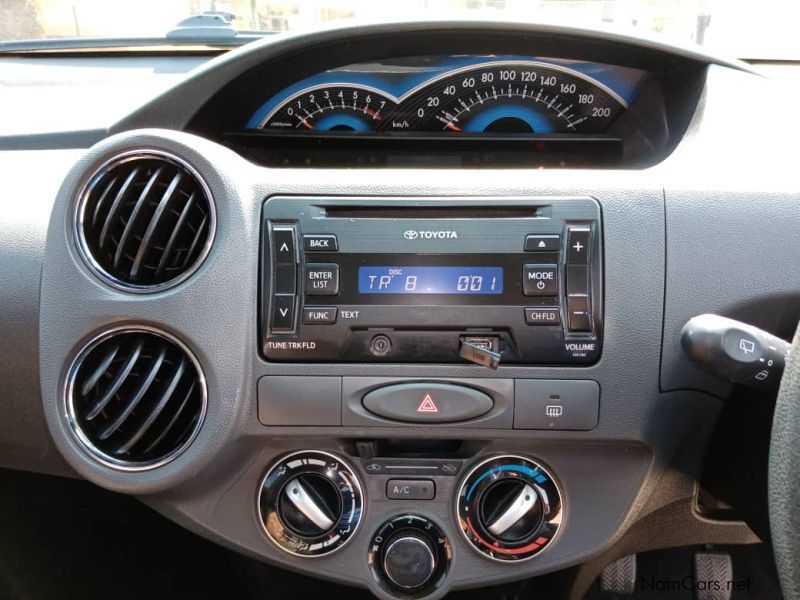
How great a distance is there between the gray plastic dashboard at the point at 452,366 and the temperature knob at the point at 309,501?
0.03m

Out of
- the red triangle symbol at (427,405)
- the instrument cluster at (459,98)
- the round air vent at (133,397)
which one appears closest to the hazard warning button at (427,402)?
the red triangle symbol at (427,405)

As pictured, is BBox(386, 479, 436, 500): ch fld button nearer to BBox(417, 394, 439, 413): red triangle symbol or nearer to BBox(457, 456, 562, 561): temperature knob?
BBox(457, 456, 562, 561): temperature knob

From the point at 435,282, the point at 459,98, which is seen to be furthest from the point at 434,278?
the point at 459,98

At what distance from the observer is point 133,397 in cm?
121

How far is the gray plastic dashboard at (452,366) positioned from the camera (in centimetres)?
122

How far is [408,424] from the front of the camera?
1.27 meters

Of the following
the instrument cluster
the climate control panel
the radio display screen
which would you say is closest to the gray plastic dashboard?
the climate control panel

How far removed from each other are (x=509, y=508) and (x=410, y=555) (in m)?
0.20

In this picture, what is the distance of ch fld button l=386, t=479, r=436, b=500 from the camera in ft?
4.44

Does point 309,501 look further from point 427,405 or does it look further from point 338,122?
point 338,122

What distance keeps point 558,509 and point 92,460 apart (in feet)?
2.73

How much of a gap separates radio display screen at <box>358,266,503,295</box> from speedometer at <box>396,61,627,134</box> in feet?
1.89

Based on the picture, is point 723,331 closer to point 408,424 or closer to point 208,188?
point 408,424

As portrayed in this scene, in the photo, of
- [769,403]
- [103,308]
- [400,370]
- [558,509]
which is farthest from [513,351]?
[103,308]
